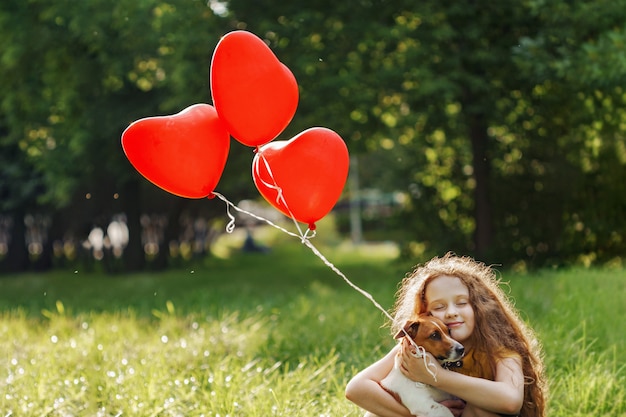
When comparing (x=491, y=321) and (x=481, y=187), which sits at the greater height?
(x=491, y=321)

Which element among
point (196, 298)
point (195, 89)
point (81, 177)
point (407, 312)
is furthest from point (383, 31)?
point (407, 312)

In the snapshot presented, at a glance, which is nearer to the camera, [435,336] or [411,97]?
[435,336]

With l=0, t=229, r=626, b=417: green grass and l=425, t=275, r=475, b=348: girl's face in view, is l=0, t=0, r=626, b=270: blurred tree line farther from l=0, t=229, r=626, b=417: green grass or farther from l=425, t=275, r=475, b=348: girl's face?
l=425, t=275, r=475, b=348: girl's face

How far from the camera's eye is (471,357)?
3.30 metres

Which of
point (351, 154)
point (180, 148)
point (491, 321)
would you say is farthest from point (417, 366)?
point (351, 154)

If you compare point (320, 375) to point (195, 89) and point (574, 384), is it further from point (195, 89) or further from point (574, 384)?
point (195, 89)

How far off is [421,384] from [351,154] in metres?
9.28

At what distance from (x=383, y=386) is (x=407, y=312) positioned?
0.99ft

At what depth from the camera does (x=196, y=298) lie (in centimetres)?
998

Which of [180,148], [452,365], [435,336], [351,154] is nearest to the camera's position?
[435,336]

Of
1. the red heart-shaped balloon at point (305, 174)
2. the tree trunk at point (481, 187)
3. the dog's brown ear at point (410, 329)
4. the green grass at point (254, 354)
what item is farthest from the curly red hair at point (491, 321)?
the tree trunk at point (481, 187)

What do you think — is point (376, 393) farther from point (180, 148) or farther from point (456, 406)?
point (180, 148)

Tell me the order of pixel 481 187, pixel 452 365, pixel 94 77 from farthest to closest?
pixel 94 77 → pixel 481 187 → pixel 452 365

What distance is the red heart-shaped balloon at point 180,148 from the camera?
13.2ft
